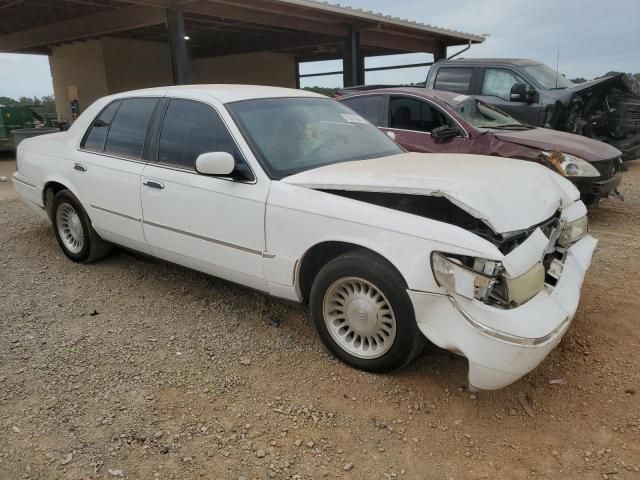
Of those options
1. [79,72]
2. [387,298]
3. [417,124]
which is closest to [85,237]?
[387,298]

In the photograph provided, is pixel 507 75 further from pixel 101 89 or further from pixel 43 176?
pixel 101 89

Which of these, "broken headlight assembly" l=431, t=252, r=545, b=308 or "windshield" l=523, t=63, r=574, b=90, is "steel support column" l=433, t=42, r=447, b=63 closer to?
"windshield" l=523, t=63, r=574, b=90

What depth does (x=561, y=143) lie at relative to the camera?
6.14 metres

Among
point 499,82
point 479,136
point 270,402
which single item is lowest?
point 270,402

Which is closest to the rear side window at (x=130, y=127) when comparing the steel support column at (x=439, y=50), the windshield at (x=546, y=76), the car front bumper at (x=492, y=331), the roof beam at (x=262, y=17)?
the car front bumper at (x=492, y=331)

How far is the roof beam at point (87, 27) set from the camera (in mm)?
11820

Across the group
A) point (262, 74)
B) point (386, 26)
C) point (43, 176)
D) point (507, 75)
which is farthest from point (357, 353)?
point (262, 74)

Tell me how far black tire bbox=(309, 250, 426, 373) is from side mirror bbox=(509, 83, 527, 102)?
6.29 metres

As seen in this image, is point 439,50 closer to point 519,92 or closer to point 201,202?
point 519,92

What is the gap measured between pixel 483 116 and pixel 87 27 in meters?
11.1

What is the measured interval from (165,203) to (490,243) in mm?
2319

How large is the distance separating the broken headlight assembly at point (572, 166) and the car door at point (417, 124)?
1042mm

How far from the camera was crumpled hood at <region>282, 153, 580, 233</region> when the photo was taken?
269 centimetres

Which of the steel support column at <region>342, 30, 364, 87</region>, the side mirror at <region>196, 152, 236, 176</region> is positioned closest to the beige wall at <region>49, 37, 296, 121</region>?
the steel support column at <region>342, 30, 364, 87</region>
